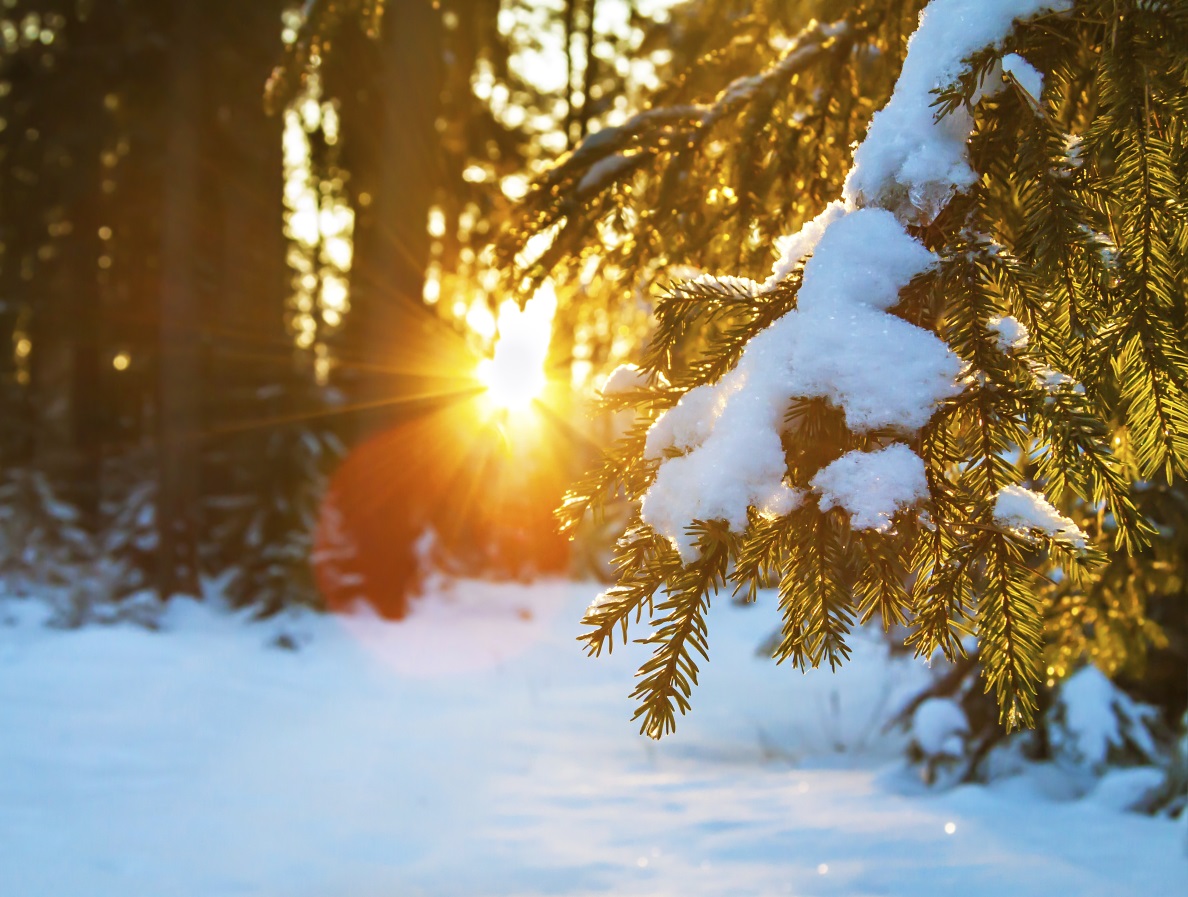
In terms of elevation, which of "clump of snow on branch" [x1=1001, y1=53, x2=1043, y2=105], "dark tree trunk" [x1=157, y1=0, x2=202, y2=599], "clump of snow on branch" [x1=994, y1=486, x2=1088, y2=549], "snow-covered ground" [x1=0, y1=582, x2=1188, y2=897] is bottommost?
"snow-covered ground" [x1=0, y1=582, x2=1188, y2=897]

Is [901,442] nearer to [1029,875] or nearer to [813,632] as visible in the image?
[813,632]

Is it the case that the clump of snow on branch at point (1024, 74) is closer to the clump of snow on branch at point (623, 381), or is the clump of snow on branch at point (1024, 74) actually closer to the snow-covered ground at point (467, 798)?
the clump of snow on branch at point (623, 381)

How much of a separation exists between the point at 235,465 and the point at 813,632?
12.2 metres

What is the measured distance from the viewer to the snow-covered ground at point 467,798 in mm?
3348

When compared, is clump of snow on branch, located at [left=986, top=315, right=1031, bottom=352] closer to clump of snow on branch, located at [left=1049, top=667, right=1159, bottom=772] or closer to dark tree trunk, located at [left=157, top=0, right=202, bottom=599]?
clump of snow on branch, located at [left=1049, top=667, right=1159, bottom=772]

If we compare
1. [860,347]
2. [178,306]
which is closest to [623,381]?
[860,347]

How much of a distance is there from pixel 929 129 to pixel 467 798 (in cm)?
374

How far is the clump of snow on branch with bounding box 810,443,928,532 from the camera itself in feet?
4.47

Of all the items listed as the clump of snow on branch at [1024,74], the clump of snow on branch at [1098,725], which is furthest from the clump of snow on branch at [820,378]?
the clump of snow on branch at [1098,725]

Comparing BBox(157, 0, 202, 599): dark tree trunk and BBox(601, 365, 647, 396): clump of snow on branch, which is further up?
BBox(157, 0, 202, 599): dark tree trunk

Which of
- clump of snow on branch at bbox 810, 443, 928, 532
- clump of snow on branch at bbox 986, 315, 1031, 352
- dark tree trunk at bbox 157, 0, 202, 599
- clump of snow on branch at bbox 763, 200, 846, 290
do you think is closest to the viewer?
clump of snow on branch at bbox 810, 443, 928, 532

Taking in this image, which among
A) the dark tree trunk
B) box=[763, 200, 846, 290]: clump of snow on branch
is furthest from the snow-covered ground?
the dark tree trunk

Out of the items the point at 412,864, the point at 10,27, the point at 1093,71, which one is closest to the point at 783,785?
the point at 412,864

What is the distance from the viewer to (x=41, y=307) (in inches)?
493
